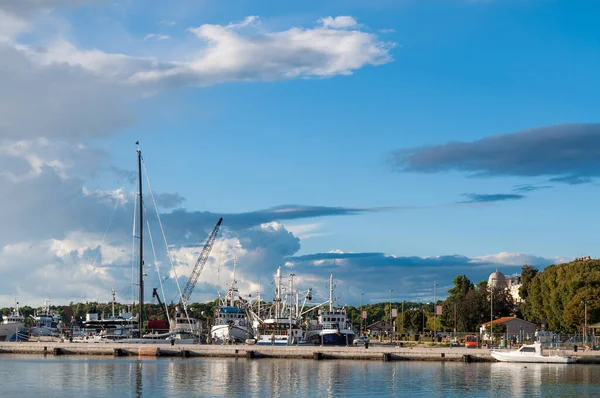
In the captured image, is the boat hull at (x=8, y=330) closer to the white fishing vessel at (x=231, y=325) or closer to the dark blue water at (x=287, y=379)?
the white fishing vessel at (x=231, y=325)

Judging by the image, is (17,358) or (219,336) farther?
(219,336)

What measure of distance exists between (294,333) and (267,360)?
38.1 metres

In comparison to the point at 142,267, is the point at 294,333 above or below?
below

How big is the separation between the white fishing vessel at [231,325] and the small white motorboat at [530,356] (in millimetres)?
Result: 61088

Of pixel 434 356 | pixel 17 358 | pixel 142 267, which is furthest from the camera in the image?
pixel 142 267

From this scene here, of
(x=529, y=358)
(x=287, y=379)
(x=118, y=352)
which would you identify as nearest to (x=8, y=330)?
(x=118, y=352)

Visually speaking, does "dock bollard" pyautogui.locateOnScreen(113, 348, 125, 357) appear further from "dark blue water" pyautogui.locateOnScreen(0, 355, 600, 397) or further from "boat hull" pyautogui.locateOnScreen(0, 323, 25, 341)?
"boat hull" pyautogui.locateOnScreen(0, 323, 25, 341)

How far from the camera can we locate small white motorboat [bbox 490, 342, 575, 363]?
112688mm

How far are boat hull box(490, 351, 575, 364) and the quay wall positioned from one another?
56.9 inches

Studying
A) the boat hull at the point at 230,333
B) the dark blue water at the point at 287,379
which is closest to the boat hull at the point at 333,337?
the boat hull at the point at 230,333

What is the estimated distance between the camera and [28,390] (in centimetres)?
7781

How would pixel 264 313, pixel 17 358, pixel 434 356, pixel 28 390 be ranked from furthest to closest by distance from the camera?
pixel 264 313
pixel 17 358
pixel 434 356
pixel 28 390

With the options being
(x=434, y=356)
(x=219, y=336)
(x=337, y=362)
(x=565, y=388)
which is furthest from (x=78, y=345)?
(x=565, y=388)

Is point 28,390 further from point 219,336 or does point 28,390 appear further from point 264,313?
point 264,313
